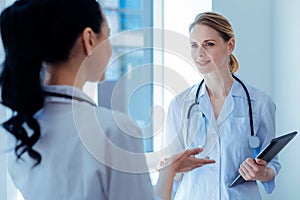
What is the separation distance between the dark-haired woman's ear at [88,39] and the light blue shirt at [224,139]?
59 cm

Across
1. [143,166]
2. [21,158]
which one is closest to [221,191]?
[143,166]

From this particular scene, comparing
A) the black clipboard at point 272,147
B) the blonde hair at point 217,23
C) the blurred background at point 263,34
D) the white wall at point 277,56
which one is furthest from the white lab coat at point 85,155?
the white wall at point 277,56

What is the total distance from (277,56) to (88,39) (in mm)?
1522

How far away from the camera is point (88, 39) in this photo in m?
0.68

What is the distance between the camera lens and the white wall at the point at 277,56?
1.84 meters

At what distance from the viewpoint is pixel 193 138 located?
1.26 m

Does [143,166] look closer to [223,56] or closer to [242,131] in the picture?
[242,131]

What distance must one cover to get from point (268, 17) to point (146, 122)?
122 cm

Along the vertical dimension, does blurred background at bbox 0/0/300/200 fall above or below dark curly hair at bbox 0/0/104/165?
above

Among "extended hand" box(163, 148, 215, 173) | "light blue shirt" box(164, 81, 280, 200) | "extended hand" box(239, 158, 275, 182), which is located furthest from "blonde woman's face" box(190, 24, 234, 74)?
"extended hand" box(163, 148, 215, 173)

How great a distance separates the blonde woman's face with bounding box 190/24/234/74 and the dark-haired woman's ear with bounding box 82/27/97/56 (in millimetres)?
677

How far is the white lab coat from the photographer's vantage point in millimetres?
645

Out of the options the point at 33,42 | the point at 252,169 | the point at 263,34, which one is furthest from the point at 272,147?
the point at 263,34

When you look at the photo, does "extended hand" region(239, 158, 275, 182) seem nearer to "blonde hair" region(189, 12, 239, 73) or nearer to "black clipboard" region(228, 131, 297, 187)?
"black clipboard" region(228, 131, 297, 187)
